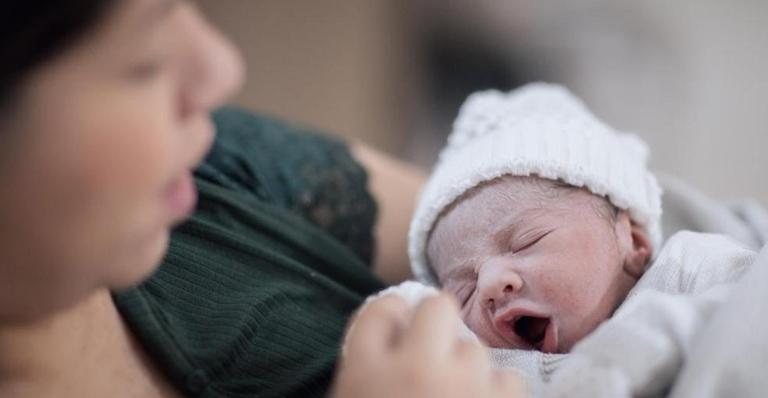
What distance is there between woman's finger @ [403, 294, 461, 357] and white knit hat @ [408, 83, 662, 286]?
0.94 feet

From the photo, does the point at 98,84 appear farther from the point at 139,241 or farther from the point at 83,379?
the point at 83,379

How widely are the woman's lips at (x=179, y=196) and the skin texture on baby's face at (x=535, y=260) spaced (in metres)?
0.29

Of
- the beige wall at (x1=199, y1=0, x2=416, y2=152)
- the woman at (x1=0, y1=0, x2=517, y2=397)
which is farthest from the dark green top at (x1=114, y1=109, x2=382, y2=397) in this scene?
the beige wall at (x1=199, y1=0, x2=416, y2=152)

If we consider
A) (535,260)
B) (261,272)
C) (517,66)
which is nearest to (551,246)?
(535,260)

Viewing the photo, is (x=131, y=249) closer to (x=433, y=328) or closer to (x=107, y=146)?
(x=107, y=146)

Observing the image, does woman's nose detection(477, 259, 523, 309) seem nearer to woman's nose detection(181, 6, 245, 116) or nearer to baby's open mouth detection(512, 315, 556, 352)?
baby's open mouth detection(512, 315, 556, 352)

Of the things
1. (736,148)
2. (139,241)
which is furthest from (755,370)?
(736,148)

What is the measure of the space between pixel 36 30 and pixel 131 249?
12 centimetres

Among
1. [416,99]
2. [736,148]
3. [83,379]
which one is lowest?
[416,99]

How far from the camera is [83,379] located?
0.67 metres

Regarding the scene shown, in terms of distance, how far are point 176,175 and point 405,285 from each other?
273 mm

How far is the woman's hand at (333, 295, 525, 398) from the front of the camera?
1.71 ft

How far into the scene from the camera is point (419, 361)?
0.53m

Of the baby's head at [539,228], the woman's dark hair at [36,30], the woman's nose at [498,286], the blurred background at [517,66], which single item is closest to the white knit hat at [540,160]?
the baby's head at [539,228]
